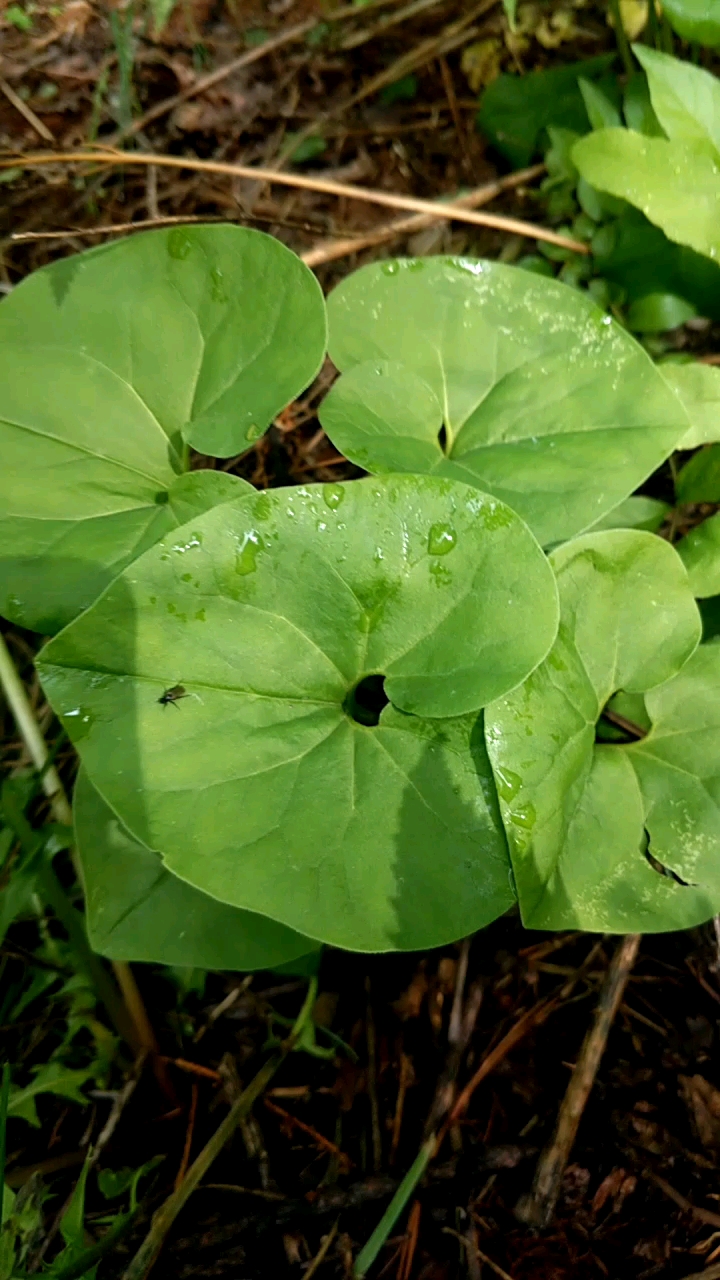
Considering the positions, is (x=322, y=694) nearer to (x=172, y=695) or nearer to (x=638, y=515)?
(x=172, y=695)

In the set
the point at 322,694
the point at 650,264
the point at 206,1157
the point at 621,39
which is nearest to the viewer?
the point at 322,694

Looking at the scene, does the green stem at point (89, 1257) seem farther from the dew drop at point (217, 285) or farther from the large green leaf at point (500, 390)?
the dew drop at point (217, 285)

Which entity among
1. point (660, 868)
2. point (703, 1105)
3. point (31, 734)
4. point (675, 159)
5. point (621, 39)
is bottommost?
point (703, 1105)

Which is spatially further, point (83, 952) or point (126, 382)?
point (126, 382)

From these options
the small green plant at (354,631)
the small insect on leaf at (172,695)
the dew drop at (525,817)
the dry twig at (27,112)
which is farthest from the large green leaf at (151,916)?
the dry twig at (27,112)

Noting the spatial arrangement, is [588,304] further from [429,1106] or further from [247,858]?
[429,1106]

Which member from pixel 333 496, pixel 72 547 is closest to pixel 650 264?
pixel 333 496
